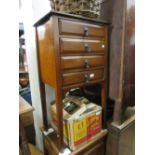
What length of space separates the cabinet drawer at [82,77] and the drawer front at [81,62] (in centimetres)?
5

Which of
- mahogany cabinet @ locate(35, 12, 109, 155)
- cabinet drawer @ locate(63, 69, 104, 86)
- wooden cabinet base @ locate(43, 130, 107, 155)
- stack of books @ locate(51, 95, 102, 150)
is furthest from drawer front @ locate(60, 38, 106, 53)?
wooden cabinet base @ locate(43, 130, 107, 155)

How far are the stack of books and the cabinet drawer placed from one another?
23cm

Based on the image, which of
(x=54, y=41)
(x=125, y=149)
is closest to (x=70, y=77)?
(x=54, y=41)

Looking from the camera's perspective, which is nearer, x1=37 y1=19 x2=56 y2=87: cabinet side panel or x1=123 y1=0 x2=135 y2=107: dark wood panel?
x1=37 y1=19 x2=56 y2=87: cabinet side panel

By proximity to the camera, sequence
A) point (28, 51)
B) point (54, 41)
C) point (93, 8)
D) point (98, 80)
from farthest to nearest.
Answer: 1. point (28, 51)
2. point (98, 80)
3. point (93, 8)
4. point (54, 41)

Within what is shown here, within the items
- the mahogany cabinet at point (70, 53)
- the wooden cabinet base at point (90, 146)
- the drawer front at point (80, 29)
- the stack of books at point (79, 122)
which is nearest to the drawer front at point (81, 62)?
the mahogany cabinet at point (70, 53)

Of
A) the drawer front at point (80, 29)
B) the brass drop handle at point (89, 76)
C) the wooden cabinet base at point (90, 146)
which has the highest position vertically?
the drawer front at point (80, 29)

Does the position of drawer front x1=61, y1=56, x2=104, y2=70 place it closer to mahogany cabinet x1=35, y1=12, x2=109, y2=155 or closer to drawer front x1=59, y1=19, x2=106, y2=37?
mahogany cabinet x1=35, y1=12, x2=109, y2=155

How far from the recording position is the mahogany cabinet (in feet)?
2.55

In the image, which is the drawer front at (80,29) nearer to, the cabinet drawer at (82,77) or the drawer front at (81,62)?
the drawer front at (81,62)

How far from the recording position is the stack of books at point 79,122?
950 mm
